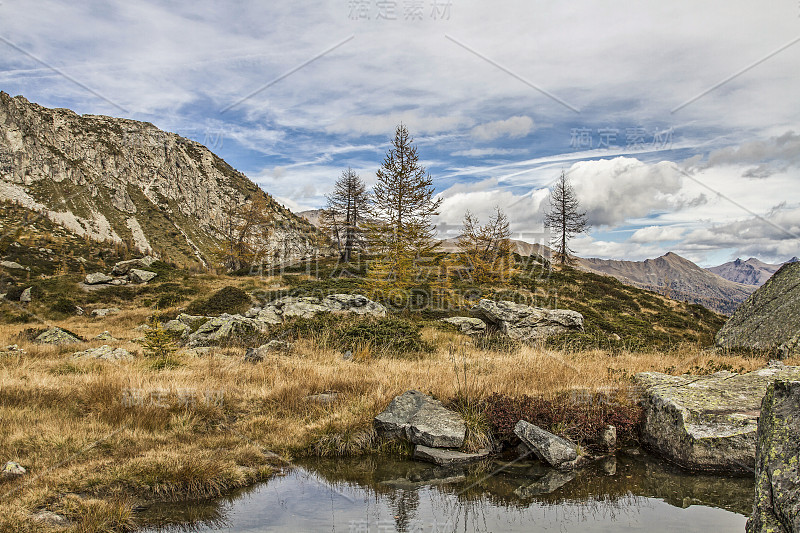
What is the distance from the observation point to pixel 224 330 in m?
15.2

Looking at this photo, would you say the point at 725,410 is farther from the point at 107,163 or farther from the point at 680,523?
the point at 107,163

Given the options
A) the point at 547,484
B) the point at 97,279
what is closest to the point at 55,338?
the point at 547,484

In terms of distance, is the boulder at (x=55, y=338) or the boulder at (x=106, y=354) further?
the boulder at (x=55, y=338)

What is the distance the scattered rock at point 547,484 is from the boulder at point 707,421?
179 cm

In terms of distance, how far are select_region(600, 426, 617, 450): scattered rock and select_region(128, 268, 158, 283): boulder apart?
32.5 metres

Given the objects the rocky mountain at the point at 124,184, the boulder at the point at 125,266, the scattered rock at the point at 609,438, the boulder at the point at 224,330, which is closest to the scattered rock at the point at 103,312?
the boulder at the point at 125,266

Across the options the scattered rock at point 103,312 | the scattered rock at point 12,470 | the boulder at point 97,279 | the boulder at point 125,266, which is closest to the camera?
the scattered rock at point 12,470

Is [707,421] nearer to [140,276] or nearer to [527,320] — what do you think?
[527,320]

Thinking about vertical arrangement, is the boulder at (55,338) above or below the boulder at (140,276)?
below

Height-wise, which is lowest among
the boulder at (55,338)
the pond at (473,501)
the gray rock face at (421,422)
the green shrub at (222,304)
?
the pond at (473,501)

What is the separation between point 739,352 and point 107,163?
385ft

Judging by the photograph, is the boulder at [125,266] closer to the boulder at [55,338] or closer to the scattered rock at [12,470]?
the boulder at [55,338]

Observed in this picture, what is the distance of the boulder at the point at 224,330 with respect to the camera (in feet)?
49.1

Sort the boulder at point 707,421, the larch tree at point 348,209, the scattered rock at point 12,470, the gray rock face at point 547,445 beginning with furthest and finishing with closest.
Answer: the larch tree at point 348,209 < the gray rock face at point 547,445 < the boulder at point 707,421 < the scattered rock at point 12,470
